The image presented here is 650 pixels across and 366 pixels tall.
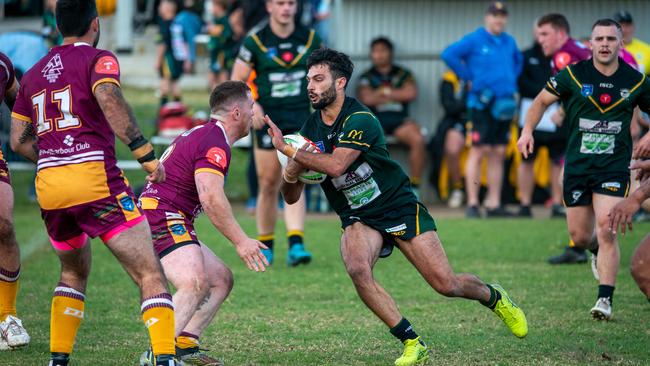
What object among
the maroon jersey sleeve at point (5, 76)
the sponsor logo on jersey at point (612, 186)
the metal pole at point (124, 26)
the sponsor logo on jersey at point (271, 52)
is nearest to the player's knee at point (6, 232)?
the maroon jersey sleeve at point (5, 76)

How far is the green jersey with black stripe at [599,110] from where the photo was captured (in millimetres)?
8070

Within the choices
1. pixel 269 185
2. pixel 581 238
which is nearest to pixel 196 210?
pixel 581 238

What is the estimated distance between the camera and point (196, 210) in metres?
6.43

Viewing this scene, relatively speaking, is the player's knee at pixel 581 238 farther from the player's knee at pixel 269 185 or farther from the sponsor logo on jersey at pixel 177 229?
the sponsor logo on jersey at pixel 177 229

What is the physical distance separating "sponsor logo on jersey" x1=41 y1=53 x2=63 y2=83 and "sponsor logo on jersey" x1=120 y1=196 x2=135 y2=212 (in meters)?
0.74

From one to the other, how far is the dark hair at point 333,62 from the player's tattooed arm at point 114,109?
1598 mm

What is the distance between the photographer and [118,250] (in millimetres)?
5656

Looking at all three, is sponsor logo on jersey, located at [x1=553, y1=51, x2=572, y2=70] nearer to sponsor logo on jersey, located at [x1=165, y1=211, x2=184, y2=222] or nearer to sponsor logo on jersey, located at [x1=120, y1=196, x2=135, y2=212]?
sponsor logo on jersey, located at [x1=165, y1=211, x2=184, y2=222]

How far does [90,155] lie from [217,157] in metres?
0.75

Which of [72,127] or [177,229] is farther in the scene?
[177,229]

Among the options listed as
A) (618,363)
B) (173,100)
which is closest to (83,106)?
(618,363)

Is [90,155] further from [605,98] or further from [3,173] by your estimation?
[605,98]

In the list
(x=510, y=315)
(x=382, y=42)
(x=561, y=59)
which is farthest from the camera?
(x=382, y=42)

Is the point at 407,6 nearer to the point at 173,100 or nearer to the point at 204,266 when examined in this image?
the point at 173,100
